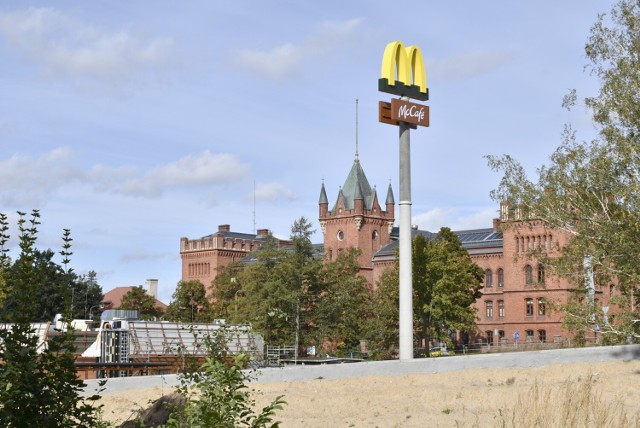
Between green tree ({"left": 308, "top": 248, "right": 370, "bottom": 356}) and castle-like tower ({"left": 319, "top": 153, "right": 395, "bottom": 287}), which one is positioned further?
castle-like tower ({"left": 319, "top": 153, "right": 395, "bottom": 287})

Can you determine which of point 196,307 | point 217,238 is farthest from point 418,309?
point 217,238

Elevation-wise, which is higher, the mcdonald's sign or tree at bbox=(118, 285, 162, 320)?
the mcdonald's sign

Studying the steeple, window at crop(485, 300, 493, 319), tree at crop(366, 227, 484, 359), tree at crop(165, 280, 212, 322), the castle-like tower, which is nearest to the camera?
tree at crop(366, 227, 484, 359)

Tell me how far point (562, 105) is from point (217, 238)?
3568 inches

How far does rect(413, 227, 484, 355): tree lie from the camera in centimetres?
6012

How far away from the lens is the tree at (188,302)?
317 ft

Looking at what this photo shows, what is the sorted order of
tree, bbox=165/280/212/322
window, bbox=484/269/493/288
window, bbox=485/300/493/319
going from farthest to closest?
tree, bbox=165/280/212/322
window, bbox=484/269/493/288
window, bbox=485/300/493/319

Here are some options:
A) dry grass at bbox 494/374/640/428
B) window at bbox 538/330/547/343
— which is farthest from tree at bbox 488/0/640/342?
window at bbox 538/330/547/343

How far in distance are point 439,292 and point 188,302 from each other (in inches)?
1843

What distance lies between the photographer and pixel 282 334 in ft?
197

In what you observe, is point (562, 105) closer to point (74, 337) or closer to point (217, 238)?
point (74, 337)

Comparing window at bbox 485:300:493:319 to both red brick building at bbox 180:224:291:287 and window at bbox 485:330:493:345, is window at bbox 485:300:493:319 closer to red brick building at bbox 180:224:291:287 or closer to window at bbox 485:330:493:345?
window at bbox 485:330:493:345

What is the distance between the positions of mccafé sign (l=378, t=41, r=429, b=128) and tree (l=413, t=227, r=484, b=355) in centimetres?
3037

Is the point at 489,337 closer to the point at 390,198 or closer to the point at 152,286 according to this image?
the point at 390,198
